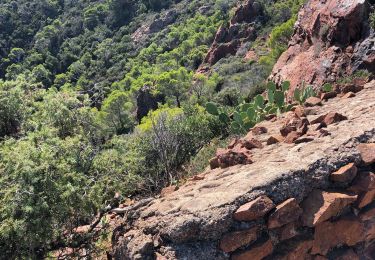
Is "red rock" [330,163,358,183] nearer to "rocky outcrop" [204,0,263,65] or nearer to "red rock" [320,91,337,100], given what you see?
"red rock" [320,91,337,100]

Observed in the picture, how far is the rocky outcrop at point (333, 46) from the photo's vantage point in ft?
39.8

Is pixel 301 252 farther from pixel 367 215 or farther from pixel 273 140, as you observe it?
pixel 273 140

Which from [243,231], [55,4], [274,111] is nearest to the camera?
[243,231]

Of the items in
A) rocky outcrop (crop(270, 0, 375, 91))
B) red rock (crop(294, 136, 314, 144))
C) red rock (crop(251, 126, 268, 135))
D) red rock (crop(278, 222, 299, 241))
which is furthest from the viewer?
rocky outcrop (crop(270, 0, 375, 91))

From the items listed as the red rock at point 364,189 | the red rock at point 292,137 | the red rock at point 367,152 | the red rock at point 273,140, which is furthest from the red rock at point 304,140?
the red rock at point 364,189

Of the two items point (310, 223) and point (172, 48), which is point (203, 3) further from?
point (310, 223)

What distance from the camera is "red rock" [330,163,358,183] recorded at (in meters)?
5.75

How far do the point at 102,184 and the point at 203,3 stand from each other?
231ft

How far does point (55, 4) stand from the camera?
8844 cm

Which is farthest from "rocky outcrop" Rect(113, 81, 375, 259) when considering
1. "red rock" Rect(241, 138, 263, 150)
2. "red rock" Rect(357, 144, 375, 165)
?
"red rock" Rect(241, 138, 263, 150)

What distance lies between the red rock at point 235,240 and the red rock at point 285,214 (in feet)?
0.95

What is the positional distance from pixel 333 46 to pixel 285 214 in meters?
8.85

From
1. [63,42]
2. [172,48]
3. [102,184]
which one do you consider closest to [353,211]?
[102,184]

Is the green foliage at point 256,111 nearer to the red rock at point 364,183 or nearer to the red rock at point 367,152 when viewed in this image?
the red rock at point 367,152
